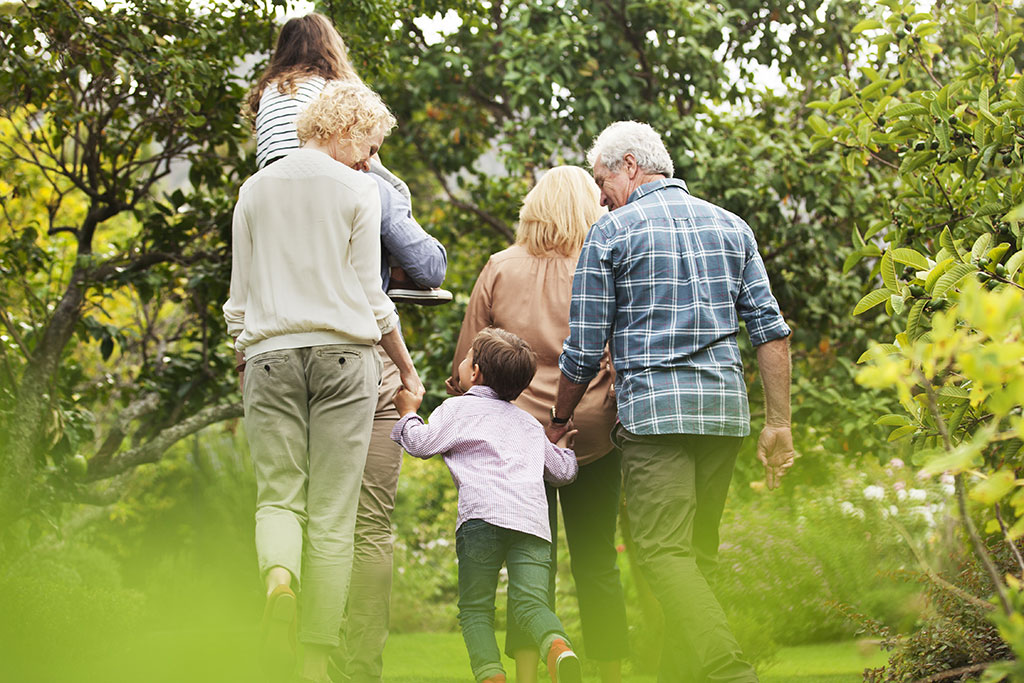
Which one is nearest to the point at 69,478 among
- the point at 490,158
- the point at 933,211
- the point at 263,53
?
the point at 263,53

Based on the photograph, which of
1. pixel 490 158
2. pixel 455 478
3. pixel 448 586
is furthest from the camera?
pixel 490 158

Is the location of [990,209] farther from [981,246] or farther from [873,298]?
[873,298]

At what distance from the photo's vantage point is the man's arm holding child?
Answer: 3.12m

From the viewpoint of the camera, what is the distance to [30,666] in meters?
4.18

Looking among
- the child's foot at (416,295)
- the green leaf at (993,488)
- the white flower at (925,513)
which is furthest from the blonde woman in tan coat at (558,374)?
the white flower at (925,513)

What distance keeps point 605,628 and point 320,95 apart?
6.69 ft

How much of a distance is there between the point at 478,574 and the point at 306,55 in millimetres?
1940

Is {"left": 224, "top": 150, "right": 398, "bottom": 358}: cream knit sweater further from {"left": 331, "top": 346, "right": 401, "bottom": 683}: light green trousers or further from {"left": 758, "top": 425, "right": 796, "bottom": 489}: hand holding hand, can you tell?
{"left": 758, "top": 425, "right": 796, "bottom": 489}: hand holding hand

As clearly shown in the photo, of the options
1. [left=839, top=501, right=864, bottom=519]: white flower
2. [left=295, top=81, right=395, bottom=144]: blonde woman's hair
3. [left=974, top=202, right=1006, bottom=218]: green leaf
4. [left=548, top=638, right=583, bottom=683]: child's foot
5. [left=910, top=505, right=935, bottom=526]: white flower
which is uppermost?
[left=295, top=81, right=395, bottom=144]: blonde woman's hair

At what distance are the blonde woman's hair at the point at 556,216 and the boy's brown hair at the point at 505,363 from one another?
476mm

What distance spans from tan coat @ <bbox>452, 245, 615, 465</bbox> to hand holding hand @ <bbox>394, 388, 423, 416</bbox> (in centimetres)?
31

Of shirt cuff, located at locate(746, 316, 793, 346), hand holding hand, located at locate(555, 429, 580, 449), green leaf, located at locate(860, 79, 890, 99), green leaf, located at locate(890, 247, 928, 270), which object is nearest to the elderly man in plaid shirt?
shirt cuff, located at locate(746, 316, 793, 346)

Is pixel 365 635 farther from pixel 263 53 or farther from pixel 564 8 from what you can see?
pixel 564 8

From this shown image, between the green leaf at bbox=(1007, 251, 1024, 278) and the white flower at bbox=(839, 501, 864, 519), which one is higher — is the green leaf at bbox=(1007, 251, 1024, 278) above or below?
above
